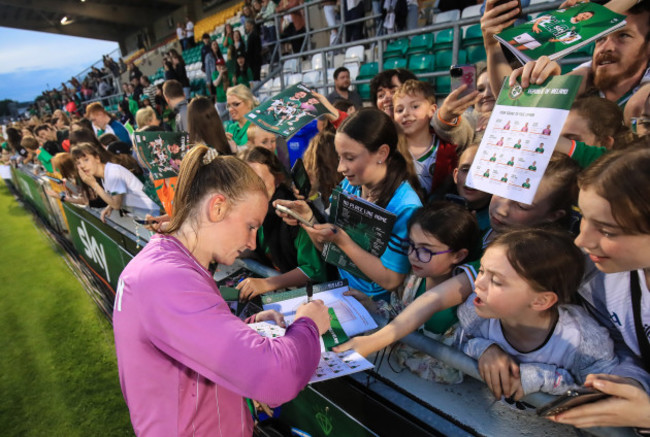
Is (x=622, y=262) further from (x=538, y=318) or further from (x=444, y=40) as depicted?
(x=444, y=40)

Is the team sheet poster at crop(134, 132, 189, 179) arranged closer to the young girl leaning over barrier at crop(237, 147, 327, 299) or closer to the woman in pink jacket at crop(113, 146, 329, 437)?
the young girl leaning over barrier at crop(237, 147, 327, 299)

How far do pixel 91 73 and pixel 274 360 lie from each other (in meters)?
26.6

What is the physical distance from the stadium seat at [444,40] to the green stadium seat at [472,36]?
266 mm

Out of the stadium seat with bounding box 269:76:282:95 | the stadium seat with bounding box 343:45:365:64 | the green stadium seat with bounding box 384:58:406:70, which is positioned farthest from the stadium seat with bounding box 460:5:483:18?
the stadium seat with bounding box 269:76:282:95

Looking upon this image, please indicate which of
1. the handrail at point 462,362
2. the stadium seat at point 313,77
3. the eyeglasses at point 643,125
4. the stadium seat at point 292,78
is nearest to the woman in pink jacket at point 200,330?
the handrail at point 462,362

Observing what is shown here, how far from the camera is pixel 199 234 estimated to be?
3.76 feet

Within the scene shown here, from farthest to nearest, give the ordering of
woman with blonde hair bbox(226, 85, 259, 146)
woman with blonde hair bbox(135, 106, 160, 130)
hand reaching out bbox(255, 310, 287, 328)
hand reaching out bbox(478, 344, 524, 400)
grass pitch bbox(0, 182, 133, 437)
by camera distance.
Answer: woman with blonde hair bbox(135, 106, 160, 130) < woman with blonde hair bbox(226, 85, 259, 146) < grass pitch bbox(0, 182, 133, 437) < hand reaching out bbox(255, 310, 287, 328) < hand reaching out bbox(478, 344, 524, 400)

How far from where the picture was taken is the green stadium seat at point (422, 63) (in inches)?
219

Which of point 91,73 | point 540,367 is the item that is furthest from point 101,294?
point 91,73

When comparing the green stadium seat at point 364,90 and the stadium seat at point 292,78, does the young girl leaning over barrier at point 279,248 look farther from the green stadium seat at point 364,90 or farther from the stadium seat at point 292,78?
the stadium seat at point 292,78

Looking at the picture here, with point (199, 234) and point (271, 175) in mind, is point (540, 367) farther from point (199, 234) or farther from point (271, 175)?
point (271, 175)

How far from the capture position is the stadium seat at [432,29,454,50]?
5.75 metres

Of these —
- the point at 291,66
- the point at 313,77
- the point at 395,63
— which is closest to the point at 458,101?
the point at 395,63

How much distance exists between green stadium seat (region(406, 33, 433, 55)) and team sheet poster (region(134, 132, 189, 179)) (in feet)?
15.9
